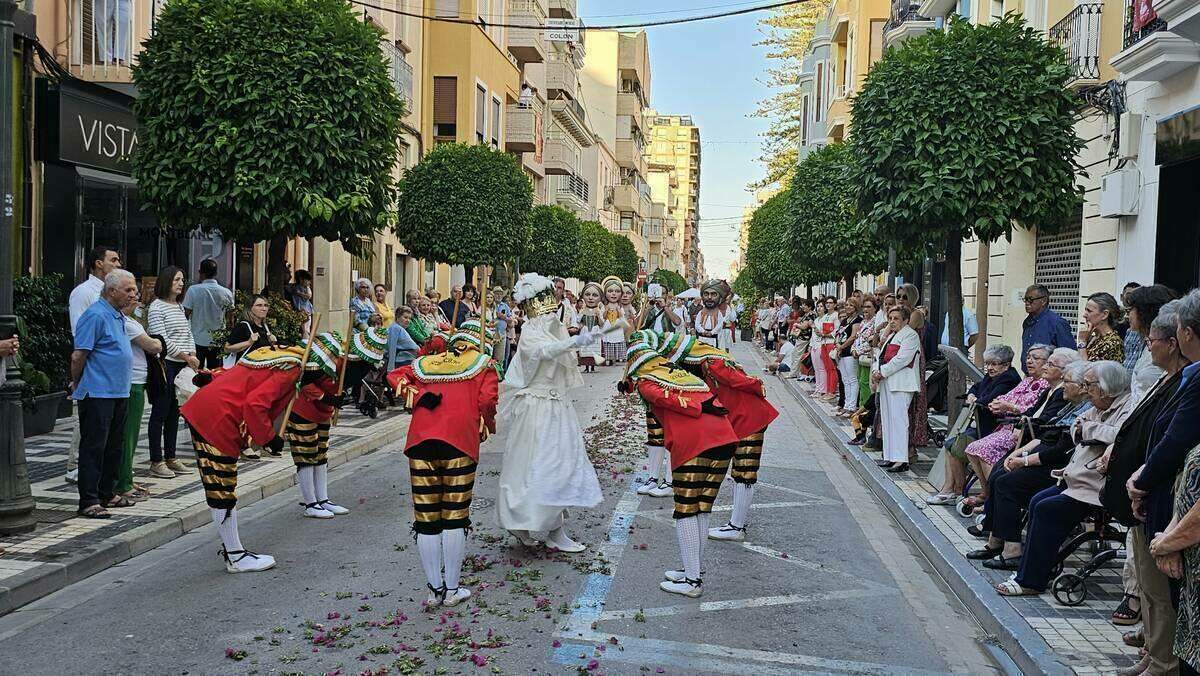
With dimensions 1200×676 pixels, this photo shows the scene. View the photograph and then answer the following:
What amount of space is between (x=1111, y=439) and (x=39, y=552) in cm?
675

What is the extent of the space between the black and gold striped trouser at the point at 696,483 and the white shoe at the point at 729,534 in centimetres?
182

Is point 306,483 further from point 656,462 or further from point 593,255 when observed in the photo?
point 593,255

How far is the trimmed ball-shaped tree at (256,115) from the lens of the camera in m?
12.0

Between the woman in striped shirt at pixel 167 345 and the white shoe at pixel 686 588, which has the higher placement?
the woman in striped shirt at pixel 167 345

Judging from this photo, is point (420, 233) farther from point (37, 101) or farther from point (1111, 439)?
point (1111, 439)

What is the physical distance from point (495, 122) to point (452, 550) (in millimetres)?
34176

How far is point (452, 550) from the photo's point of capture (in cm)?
637

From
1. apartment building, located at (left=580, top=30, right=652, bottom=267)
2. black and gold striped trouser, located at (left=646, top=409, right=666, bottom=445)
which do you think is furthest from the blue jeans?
apartment building, located at (left=580, top=30, right=652, bottom=267)

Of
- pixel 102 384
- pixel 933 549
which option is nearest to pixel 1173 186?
pixel 933 549

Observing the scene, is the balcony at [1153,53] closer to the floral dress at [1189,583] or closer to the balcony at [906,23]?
the floral dress at [1189,583]

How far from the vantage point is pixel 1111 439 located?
633 cm

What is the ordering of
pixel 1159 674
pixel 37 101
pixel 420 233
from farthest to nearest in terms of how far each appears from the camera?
pixel 420 233
pixel 37 101
pixel 1159 674

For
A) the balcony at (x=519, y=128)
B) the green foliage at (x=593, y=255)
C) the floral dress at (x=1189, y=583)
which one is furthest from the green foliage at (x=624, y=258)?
→ the floral dress at (x=1189, y=583)

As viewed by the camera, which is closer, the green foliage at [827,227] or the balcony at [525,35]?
the green foliage at [827,227]
